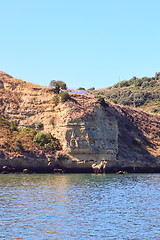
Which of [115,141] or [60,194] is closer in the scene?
[60,194]

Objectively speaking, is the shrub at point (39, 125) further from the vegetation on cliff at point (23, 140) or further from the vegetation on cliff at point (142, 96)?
the vegetation on cliff at point (142, 96)

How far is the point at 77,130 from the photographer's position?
68.0 m

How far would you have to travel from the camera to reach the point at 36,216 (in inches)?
1032

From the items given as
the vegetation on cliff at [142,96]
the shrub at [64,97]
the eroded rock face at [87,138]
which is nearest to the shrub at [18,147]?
the eroded rock face at [87,138]

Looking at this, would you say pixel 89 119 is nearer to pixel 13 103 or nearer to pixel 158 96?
pixel 13 103

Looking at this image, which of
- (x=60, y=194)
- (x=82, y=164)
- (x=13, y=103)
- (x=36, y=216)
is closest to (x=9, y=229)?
(x=36, y=216)

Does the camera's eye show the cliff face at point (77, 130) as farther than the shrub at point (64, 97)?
No

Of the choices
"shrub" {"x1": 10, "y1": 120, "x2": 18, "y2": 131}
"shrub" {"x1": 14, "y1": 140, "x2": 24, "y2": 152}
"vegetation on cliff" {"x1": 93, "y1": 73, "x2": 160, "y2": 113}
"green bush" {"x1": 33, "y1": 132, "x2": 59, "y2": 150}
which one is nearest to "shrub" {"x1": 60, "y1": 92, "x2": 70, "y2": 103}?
"green bush" {"x1": 33, "y1": 132, "x2": 59, "y2": 150}

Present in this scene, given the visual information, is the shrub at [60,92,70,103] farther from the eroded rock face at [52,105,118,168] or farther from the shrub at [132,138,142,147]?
the shrub at [132,138,142,147]

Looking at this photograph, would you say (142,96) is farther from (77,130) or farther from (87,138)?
(87,138)

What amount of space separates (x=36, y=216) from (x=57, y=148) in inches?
1622

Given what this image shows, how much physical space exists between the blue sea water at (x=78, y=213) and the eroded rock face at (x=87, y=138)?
23603mm

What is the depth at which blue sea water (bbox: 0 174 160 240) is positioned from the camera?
22.4 metres

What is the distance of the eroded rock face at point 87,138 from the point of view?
65500 millimetres
